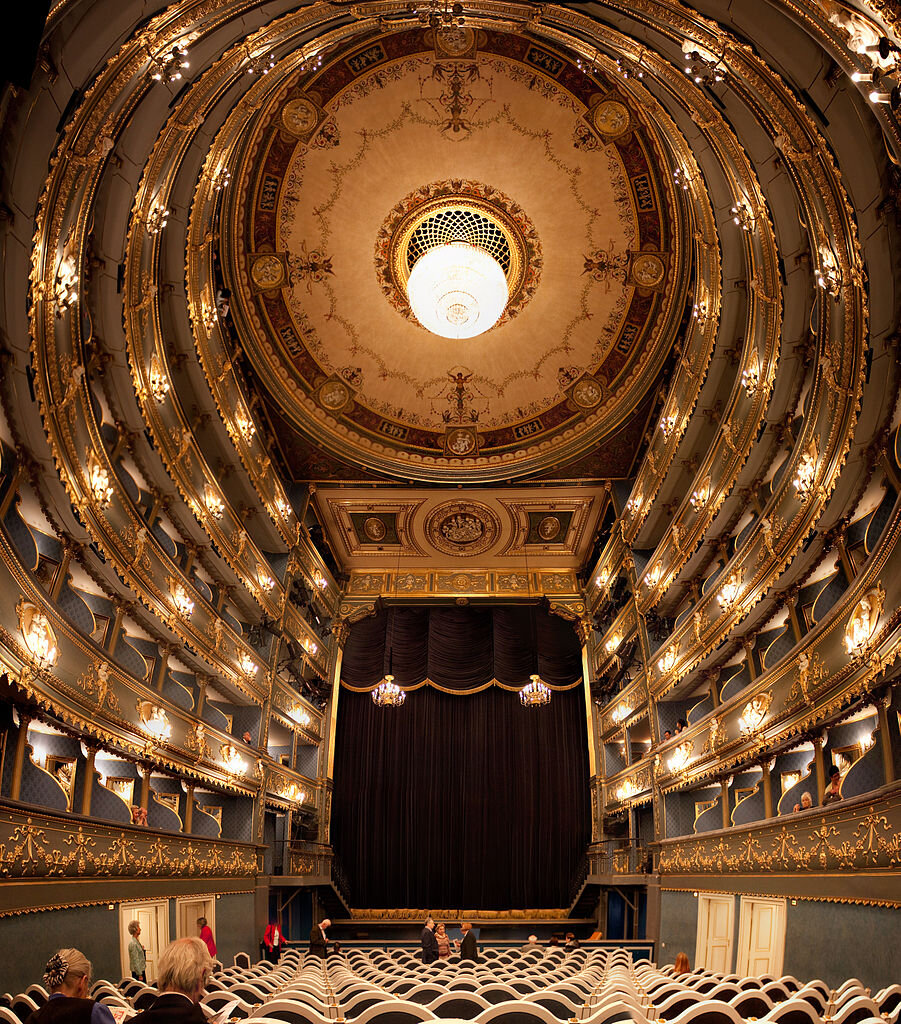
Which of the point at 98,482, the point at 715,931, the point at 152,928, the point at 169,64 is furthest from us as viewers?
the point at 715,931

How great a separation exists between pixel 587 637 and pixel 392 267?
12.7 metres

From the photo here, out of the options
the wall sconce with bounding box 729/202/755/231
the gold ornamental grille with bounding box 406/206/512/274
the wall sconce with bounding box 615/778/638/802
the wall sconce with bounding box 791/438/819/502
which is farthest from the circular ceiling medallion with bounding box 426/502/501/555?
the wall sconce with bounding box 791/438/819/502

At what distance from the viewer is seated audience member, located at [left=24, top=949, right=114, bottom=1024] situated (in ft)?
11.6

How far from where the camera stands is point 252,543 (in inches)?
703

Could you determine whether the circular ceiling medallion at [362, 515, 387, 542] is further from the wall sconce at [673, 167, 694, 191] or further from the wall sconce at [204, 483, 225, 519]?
the wall sconce at [673, 167, 694, 191]

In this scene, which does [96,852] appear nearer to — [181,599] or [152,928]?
[152,928]

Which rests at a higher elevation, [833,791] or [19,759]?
[19,759]

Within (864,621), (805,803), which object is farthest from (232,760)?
(864,621)

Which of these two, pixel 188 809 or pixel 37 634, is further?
pixel 188 809

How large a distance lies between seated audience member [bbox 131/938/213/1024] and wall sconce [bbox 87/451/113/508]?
345 inches

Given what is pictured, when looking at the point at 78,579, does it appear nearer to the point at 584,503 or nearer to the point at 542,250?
the point at 542,250

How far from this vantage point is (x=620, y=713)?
20078 mm

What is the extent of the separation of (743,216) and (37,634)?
12.6m

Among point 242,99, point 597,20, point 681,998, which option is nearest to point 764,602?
point 681,998
